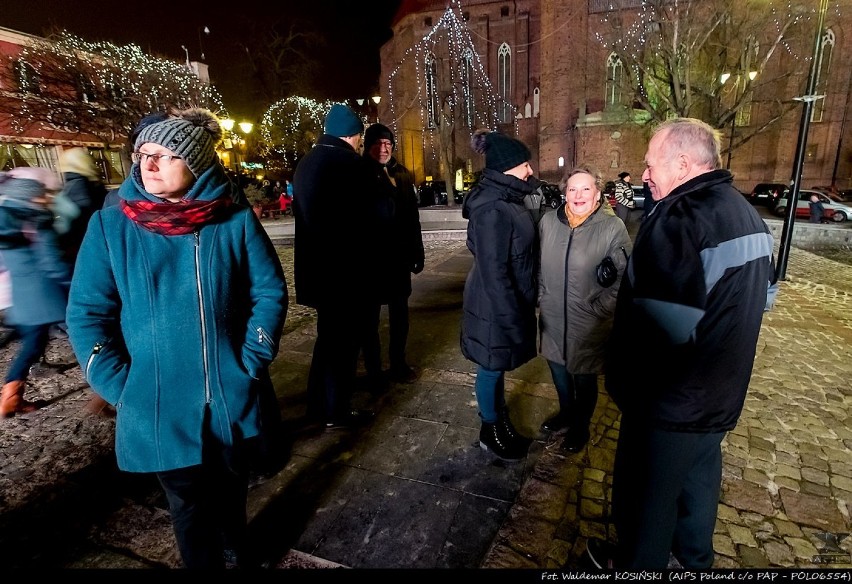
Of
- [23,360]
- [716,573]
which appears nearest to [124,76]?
[23,360]

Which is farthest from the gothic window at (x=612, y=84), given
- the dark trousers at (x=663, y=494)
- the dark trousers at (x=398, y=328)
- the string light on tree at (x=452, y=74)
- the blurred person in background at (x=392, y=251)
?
the dark trousers at (x=663, y=494)

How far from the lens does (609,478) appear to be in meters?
2.81

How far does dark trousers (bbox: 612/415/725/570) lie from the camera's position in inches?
70.2

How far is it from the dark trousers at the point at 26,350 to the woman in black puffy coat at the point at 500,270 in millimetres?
3448

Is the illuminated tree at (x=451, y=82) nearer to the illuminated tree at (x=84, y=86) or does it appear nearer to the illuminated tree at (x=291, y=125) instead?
the illuminated tree at (x=291, y=125)

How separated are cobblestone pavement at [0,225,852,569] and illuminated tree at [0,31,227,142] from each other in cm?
1969

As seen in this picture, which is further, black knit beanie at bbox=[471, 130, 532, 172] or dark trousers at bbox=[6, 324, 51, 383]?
dark trousers at bbox=[6, 324, 51, 383]

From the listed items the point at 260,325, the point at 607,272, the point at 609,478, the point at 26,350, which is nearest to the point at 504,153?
the point at 607,272

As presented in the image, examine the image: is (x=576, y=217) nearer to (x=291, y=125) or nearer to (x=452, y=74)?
(x=291, y=125)

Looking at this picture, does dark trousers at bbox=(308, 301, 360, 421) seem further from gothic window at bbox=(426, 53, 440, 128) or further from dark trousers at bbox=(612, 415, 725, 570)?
gothic window at bbox=(426, 53, 440, 128)

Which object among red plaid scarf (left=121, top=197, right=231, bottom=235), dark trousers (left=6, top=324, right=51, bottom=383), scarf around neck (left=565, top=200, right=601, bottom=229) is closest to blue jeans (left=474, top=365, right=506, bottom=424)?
scarf around neck (left=565, top=200, right=601, bottom=229)

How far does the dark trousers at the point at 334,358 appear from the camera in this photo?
3.11m

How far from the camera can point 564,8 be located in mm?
30359

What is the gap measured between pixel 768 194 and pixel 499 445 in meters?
29.7
